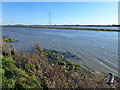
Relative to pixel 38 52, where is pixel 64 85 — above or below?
below

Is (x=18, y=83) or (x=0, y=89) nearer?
(x=0, y=89)

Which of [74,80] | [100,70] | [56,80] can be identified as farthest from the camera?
[100,70]

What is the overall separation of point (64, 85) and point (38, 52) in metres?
4.37

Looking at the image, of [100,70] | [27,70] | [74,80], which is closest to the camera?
[74,80]

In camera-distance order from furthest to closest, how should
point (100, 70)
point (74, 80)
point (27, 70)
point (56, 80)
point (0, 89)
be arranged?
point (100, 70)
point (27, 70)
point (74, 80)
point (56, 80)
point (0, 89)

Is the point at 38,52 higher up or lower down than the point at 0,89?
higher up

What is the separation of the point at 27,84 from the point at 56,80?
1233mm

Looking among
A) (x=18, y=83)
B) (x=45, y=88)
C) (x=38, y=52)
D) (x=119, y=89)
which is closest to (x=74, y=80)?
(x=45, y=88)

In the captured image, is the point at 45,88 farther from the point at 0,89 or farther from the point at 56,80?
the point at 0,89

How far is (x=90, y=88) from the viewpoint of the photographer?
4.70m

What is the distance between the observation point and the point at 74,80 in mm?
5598

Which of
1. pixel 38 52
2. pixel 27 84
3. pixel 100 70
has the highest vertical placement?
pixel 38 52

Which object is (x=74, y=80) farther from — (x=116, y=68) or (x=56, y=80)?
(x=116, y=68)

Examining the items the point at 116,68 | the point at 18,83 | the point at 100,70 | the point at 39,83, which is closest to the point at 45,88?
the point at 39,83
